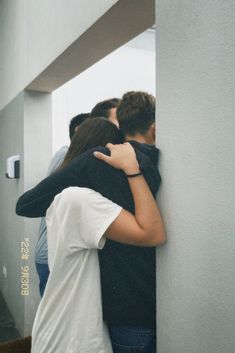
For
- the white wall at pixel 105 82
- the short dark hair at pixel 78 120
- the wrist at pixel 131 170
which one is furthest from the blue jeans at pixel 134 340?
the white wall at pixel 105 82

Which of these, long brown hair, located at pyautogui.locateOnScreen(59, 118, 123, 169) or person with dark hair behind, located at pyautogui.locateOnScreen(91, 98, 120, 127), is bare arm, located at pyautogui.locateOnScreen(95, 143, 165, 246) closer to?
long brown hair, located at pyautogui.locateOnScreen(59, 118, 123, 169)

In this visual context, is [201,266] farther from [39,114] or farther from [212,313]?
[39,114]

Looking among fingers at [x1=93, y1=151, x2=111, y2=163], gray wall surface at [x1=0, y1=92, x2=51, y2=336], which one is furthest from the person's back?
gray wall surface at [x1=0, y1=92, x2=51, y2=336]

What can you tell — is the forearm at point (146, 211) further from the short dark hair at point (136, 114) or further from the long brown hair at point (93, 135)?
the short dark hair at point (136, 114)

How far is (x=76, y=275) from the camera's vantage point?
3.38 ft

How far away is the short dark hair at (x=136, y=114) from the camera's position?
4.14ft

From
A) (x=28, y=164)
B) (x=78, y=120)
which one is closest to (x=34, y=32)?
(x=78, y=120)

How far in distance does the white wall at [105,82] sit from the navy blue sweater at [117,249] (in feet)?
8.43

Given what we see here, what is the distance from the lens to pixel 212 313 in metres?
0.82

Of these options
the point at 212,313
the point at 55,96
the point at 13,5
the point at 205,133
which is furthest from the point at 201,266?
the point at 55,96

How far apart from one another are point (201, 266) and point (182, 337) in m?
0.22

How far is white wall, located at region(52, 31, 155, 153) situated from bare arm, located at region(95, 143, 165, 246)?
104 inches

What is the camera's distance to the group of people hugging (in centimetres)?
96
